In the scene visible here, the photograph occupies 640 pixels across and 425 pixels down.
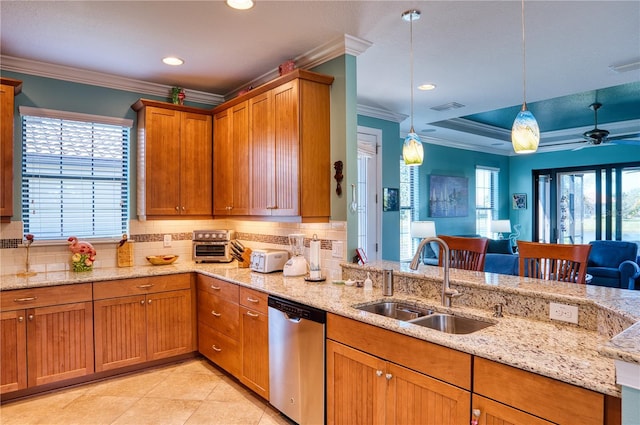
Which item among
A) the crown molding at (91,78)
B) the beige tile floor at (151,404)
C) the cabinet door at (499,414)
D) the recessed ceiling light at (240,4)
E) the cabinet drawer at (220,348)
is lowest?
the beige tile floor at (151,404)

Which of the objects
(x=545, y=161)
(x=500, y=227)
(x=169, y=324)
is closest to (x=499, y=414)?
(x=169, y=324)

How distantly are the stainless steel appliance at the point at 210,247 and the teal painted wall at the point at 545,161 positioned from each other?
6731 millimetres

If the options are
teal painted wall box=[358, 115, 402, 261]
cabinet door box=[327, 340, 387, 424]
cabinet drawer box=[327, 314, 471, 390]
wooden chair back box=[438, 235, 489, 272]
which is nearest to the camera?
cabinet drawer box=[327, 314, 471, 390]

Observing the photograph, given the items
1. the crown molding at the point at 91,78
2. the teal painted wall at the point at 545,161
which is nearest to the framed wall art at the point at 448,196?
the teal painted wall at the point at 545,161

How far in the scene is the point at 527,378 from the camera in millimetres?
1493

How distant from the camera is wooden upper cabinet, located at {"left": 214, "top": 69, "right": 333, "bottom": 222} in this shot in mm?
3172

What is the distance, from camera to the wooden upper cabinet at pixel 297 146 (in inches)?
125

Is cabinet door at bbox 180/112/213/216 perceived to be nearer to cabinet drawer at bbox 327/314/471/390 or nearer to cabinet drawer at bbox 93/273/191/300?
cabinet drawer at bbox 93/273/191/300

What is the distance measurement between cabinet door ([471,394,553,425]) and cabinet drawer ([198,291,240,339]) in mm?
→ 2038

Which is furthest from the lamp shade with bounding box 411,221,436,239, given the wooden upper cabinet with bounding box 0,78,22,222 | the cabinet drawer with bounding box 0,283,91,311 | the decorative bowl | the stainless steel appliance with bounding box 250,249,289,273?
the wooden upper cabinet with bounding box 0,78,22,222

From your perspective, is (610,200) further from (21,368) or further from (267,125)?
(21,368)

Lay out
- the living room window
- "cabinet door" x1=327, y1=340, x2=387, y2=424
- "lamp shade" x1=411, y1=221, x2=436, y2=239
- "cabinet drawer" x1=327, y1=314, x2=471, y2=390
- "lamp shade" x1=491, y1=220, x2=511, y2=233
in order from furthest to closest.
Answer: the living room window → "lamp shade" x1=491, y1=220, x2=511, y2=233 → "lamp shade" x1=411, y1=221, x2=436, y2=239 → "cabinet door" x1=327, y1=340, x2=387, y2=424 → "cabinet drawer" x1=327, y1=314, x2=471, y2=390

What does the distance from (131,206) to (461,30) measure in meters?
3.38

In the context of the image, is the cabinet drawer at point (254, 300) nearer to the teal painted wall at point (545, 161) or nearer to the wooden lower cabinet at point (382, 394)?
the wooden lower cabinet at point (382, 394)
